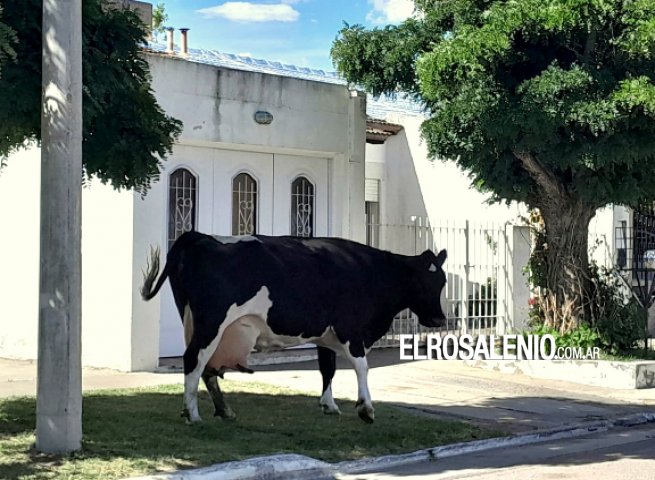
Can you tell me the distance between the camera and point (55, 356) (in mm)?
7449

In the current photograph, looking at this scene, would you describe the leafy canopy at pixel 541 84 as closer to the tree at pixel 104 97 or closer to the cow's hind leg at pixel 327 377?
the cow's hind leg at pixel 327 377

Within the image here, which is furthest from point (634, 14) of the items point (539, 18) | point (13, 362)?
point (13, 362)

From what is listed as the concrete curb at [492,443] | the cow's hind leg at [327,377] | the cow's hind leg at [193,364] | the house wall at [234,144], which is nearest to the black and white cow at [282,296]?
the cow's hind leg at [193,364]

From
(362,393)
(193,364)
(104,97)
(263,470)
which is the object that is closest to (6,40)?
(104,97)

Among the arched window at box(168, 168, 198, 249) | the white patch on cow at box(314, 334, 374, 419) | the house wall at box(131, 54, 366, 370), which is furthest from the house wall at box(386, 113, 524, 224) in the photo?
the white patch on cow at box(314, 334, 374, 419)

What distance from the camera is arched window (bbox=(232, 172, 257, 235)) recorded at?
14.3 meters

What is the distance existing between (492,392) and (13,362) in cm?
701

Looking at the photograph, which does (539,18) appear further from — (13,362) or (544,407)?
(13,362)

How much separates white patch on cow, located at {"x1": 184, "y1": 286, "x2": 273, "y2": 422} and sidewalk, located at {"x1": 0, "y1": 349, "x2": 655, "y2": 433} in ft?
6.91

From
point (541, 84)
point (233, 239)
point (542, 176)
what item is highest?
point (541, 84)

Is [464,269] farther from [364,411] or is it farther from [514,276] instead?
[364,411]

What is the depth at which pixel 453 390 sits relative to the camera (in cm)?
1222

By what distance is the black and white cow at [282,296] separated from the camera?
8.88 meters

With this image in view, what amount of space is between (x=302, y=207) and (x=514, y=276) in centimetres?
509
